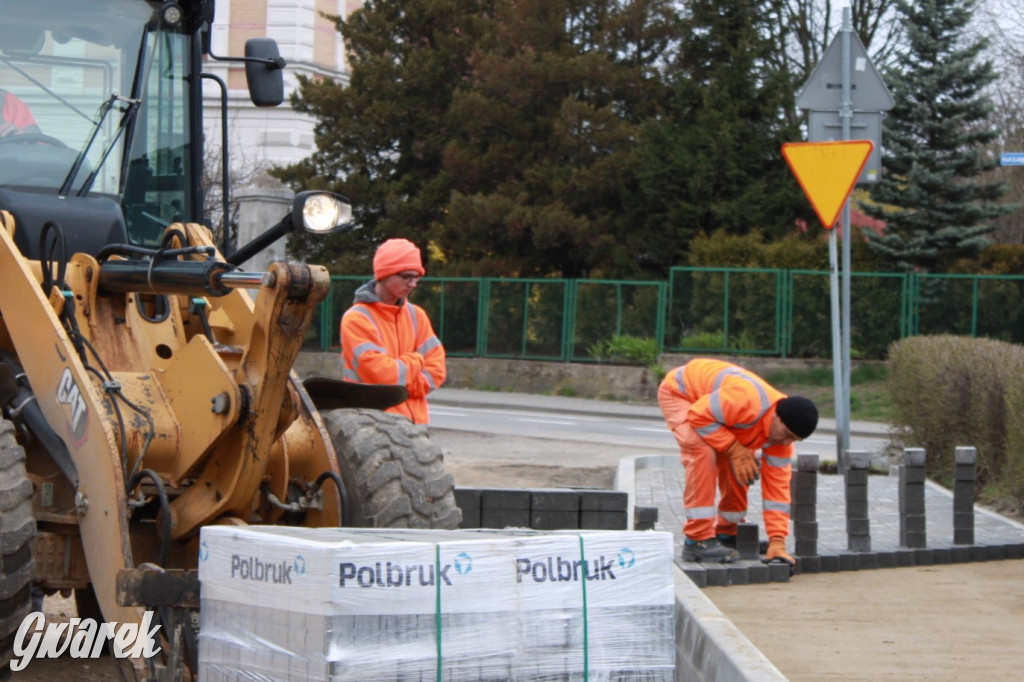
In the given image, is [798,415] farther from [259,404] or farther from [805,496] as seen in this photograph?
[259,404]

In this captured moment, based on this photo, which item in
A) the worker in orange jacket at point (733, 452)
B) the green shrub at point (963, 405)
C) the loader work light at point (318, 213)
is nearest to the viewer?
the loader work light at point (318, 213)

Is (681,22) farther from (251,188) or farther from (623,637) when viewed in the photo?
(623,637)

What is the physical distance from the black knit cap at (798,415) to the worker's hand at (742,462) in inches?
15.3

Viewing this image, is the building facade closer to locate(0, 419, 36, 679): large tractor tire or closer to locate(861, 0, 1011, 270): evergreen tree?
locate(861, 0, 1011, 270): evergreen tree

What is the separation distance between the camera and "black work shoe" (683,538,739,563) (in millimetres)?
8555

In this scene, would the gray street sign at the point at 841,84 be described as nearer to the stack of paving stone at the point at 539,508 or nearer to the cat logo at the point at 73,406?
the stack of paving stone at the point at 539,508

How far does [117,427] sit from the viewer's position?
201 inches

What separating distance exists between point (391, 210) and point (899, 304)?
12.5 metres

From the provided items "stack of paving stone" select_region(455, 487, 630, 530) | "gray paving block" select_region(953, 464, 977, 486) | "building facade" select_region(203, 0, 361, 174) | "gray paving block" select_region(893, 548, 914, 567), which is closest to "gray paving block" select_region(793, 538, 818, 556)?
"gray paving block" select_region(893, 548, 914, 567)

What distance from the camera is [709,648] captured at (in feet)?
17.7

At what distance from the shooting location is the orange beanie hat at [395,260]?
735cm

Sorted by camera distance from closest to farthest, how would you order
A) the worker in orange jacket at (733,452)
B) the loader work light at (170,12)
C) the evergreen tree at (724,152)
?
the loader work light at (170,12), the worker in orange jacket at (733,452), the evergreen tree at (724,152)

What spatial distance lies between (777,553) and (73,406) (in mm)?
4799

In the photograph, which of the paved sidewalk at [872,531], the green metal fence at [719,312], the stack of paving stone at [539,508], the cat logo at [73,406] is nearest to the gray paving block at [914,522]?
the paved sidewalk at [872,531]
